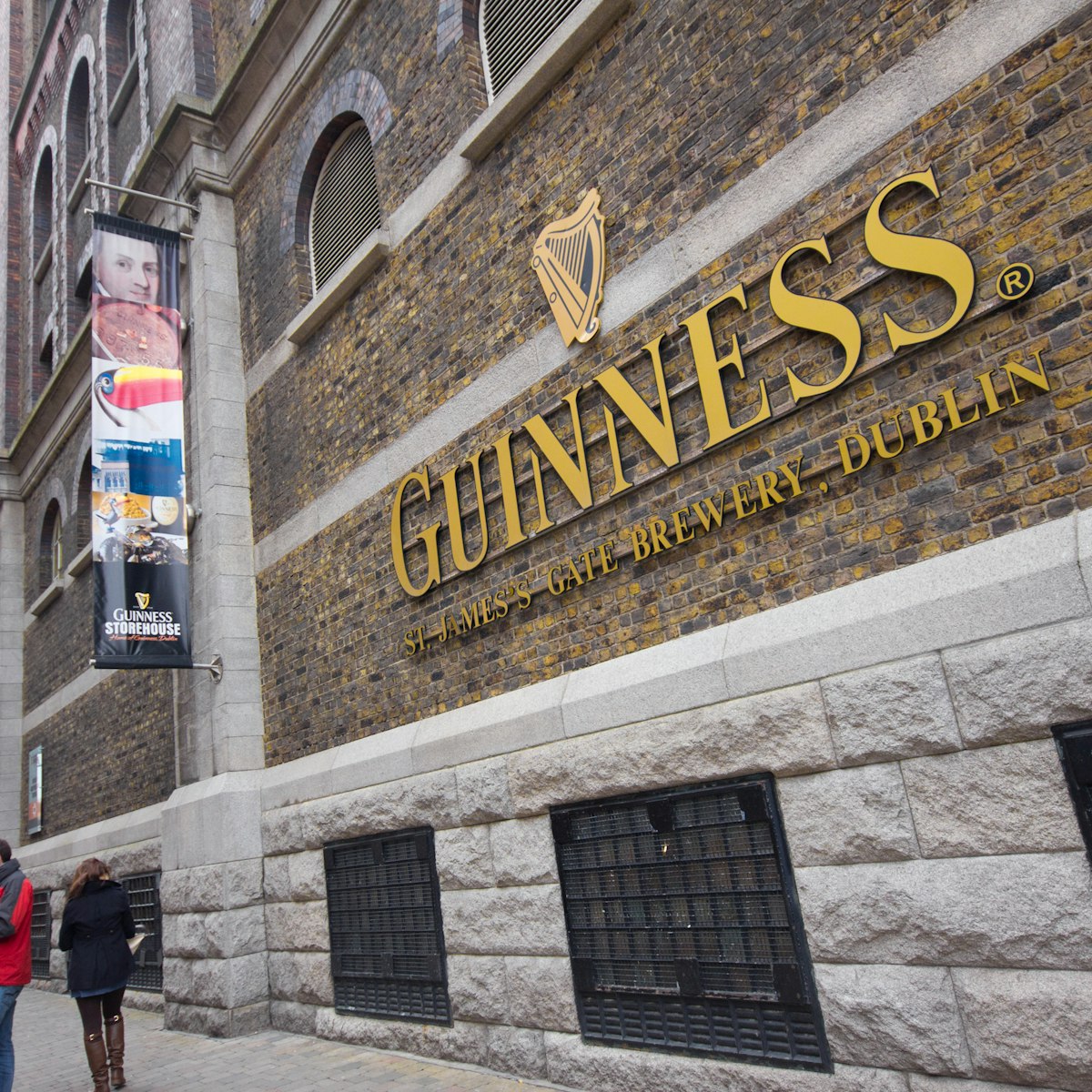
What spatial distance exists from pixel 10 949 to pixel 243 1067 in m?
2.21

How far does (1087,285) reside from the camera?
4.03 metres

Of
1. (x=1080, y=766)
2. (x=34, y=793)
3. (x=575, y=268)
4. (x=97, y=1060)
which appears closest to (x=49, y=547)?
(x=34, y=793)

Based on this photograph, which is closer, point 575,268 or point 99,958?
point 575,268

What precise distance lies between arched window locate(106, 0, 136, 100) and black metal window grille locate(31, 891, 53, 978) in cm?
1277

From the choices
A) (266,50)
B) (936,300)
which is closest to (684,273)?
(936,300)

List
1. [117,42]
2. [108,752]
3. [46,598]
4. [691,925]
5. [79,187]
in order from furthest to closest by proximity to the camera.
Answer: [79,187], [46,598], [117,42], [108,752], [691,925]

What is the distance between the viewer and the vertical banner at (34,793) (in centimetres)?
1636

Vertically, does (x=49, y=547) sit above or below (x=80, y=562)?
above

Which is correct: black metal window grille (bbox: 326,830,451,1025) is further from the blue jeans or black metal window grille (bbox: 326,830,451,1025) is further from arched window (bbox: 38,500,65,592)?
arched window (bbox: 38,500,65,592)

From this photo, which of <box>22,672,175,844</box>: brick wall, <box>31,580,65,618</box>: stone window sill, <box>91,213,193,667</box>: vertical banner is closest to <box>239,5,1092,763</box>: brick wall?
<box>91,213,193,667</box>: vertical banner

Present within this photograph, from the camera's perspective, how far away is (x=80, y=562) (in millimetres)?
14711

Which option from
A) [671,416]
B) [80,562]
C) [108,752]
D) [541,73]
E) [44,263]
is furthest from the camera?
[44,263]

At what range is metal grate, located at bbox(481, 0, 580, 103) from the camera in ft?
24.9

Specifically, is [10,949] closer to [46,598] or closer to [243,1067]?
[243,1067]
